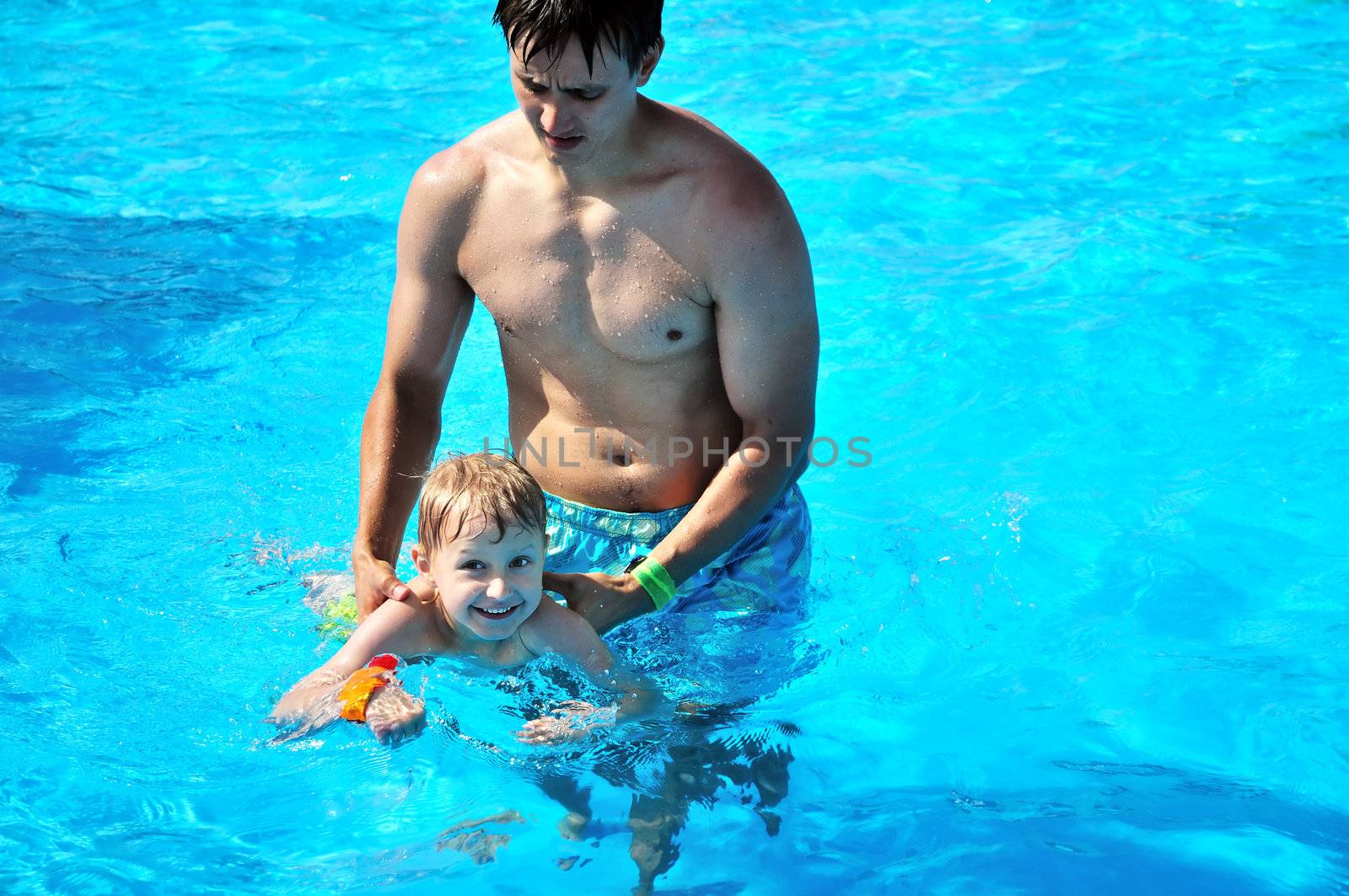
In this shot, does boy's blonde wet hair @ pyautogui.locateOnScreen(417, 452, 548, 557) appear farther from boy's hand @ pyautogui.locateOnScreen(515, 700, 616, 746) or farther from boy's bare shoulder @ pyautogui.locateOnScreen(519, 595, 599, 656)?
boy's hand @ pyautogui.locateOnScreen(515, 700, 616, 746)

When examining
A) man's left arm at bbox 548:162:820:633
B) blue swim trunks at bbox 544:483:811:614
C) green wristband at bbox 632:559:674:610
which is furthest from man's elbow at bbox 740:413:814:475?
green wristband at bbox 632:559:674:610

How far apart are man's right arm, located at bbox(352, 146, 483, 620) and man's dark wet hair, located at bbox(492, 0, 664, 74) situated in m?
0.54

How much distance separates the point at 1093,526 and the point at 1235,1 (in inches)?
243

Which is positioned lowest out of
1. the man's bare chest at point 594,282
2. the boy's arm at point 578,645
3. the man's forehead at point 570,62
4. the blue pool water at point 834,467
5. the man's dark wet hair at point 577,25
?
the blue pool water at point 834,467

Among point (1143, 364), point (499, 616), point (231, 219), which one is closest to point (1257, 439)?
point (1143, 364)

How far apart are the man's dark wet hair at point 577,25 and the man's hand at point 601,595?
123cm

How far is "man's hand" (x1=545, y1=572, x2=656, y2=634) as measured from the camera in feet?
11.0

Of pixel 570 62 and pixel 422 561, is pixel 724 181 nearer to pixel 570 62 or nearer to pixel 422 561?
pixel 570 62

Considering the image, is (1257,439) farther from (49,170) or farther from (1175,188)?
(49,170)

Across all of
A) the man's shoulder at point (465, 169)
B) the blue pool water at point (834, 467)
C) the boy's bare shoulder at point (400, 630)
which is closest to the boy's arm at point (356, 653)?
the boy's bare shoulder at point (400, 630)

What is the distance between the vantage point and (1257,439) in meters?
5.36

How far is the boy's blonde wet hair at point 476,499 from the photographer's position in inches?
126

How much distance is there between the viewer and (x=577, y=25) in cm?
292

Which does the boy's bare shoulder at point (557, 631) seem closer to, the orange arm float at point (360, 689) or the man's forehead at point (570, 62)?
the orange arm float at point (360, 689)
